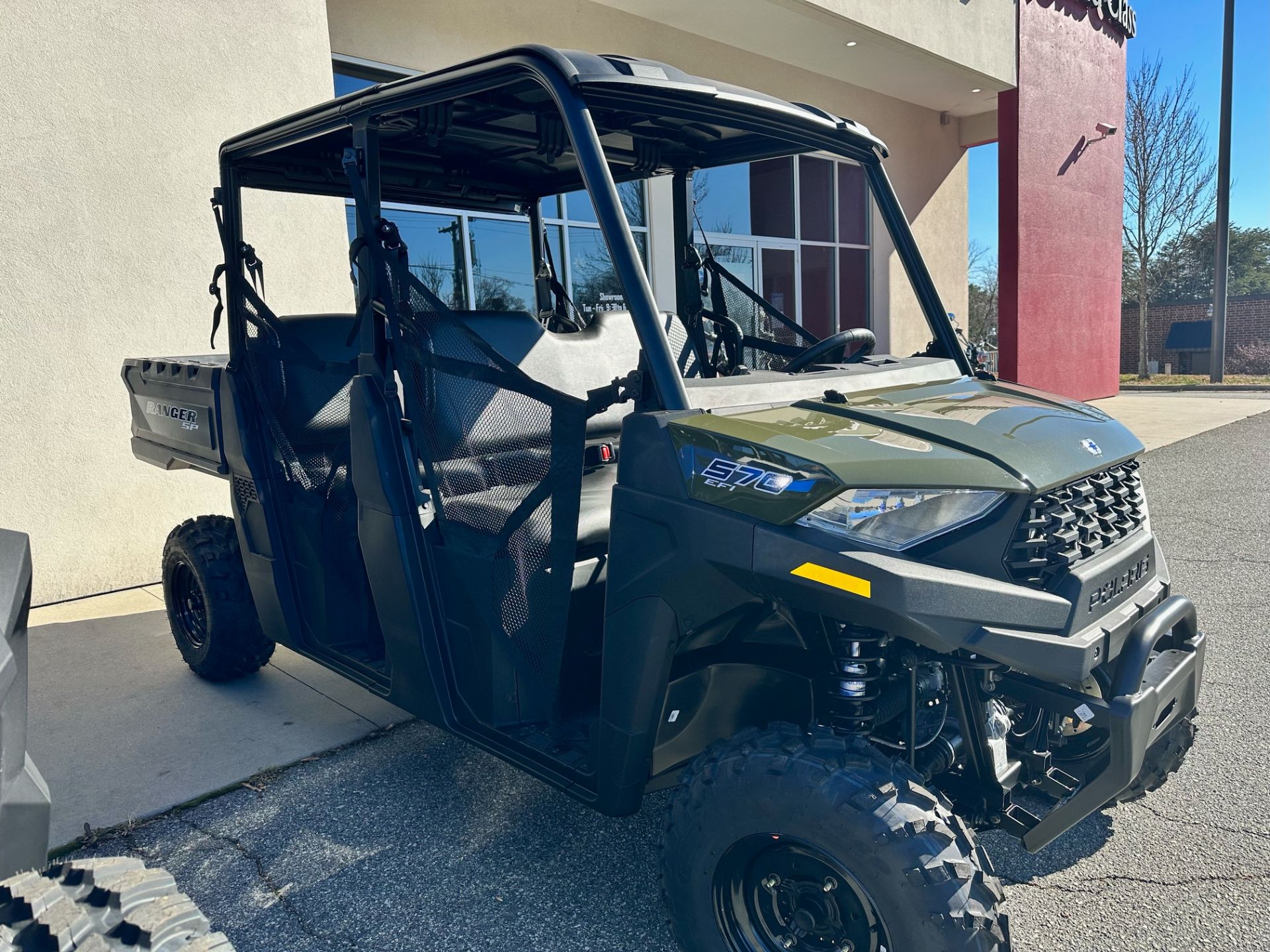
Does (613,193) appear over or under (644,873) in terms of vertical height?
over

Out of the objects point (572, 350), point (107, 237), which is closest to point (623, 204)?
point (572, 350)

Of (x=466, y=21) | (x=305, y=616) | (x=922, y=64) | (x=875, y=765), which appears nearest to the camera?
(x=875, y=765)

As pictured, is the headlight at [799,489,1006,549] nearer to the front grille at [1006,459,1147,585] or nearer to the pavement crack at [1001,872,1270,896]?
the front grille at [1006,459,1147,585]

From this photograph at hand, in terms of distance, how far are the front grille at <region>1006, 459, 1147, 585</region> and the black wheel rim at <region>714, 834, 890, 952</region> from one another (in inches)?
27.0

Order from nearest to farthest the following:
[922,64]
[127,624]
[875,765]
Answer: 1. [875,765]
2. [127,624]
3. [922,64]

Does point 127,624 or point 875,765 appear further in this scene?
point 127,624

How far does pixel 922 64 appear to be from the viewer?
11.5 metres

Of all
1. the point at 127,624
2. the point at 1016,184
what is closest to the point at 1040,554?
the point at 127,624

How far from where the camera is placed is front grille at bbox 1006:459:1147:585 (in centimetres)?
186

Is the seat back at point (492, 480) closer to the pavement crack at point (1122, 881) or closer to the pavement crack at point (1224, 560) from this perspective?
the pavement crack at point (1122, 881)

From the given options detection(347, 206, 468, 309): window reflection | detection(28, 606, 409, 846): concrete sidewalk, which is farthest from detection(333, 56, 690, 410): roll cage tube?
detection(347, 206, 468, 309): window reflection

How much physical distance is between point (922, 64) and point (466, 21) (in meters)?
6.39

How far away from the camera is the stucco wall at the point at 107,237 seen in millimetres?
4977

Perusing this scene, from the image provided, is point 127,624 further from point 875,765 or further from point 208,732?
point 875,765
